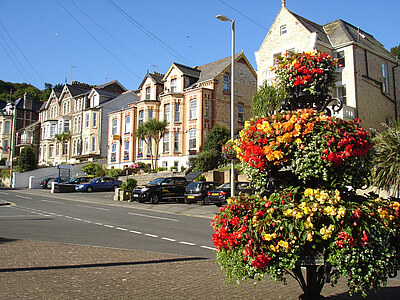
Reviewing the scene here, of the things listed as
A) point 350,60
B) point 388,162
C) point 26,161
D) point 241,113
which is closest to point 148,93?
point 241,113

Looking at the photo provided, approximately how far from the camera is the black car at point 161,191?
25.4 m

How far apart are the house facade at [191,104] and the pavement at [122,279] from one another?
31.8 metres

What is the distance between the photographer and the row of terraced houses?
27.7m

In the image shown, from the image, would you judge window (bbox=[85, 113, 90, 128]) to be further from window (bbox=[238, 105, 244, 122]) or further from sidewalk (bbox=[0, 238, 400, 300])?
sidewalk (bbox=[0, 238, 400, 300])

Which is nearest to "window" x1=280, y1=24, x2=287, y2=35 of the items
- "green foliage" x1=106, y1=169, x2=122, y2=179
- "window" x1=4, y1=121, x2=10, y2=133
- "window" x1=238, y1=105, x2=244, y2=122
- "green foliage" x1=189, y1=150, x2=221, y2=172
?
"green foliage" x1=189, y1=150, x2=221, y2=172

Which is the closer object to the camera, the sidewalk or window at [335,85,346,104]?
the sidewalk

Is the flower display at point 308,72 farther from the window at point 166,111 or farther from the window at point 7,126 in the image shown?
the window at point 7,126

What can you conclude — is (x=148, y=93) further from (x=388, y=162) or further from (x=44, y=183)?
(x=388, y=162)

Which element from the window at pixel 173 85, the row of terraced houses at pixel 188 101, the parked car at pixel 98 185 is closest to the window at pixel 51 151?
the row of terraced houses at pixel 188 101

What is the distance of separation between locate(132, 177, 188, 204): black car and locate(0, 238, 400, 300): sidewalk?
17.2 m

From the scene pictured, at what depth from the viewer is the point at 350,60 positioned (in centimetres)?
2695

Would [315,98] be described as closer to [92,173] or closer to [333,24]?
[333,24]

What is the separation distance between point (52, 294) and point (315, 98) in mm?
4569

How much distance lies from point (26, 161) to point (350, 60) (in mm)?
44643
